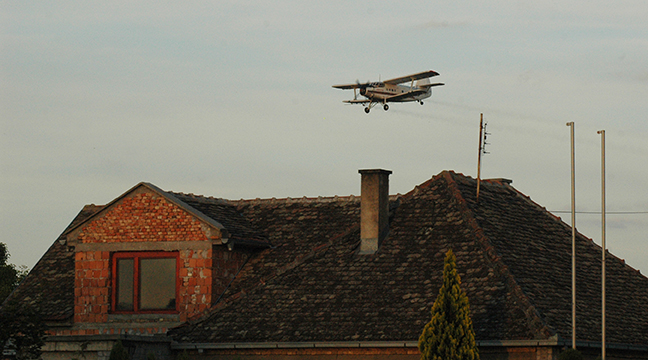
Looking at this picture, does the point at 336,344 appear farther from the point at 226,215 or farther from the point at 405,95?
the point at 405,95

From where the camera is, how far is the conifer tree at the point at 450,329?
23.7 m

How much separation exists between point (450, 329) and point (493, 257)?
172 inches

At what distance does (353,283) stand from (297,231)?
455 cm

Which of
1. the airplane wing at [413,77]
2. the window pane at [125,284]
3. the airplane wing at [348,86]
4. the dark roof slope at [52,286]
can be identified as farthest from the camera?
the airplane wing at [348,86]

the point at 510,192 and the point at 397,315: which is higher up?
the point at 510,192

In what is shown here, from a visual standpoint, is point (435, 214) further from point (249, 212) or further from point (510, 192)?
point (249, 212)

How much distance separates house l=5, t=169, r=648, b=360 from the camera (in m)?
26.5

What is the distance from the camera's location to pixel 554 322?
83.6ft

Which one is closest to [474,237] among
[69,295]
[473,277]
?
[473,277]

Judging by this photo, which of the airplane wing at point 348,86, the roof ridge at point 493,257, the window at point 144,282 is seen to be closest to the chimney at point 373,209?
the roof ridge at point 493,257

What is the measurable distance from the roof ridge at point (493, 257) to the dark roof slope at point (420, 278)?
3 cm

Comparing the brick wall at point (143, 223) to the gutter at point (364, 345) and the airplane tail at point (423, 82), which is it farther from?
the airplane tail at point (423, 82)

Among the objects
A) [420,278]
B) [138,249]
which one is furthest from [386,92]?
[420,278]

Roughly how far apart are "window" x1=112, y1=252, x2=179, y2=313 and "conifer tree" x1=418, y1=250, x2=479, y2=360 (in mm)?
9191
